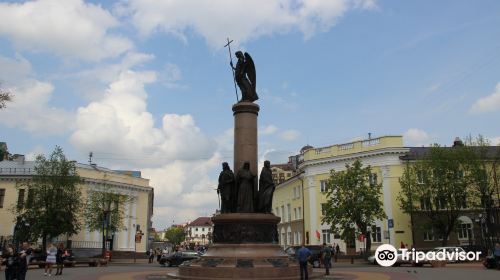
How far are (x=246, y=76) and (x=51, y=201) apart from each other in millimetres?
32087

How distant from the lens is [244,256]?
18.5 meters

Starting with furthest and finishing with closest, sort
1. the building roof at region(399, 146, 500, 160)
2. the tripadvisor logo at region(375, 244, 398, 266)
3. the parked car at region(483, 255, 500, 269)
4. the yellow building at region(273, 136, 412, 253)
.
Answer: the yellow building at region(273, 136, 412, 253), the building roof at region(399, 146, 500, 160), the tripadvisor logo at region(375, 244, 398, 266), the parked car at region(483, 255, 500, 269)

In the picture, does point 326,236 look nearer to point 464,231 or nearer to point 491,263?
point 464,231

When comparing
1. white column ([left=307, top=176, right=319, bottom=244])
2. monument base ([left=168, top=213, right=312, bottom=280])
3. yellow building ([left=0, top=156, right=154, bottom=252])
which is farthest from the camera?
yellow building ([left=0, top=156, right=154, bottom=252])

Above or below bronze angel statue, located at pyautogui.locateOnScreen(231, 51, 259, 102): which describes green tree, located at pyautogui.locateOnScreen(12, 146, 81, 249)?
below

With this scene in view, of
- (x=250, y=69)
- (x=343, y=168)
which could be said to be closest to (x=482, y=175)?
(x=343, y=168)

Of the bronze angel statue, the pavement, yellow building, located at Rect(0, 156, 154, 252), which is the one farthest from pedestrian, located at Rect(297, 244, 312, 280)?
yellow building, located at Rect(0, 156, 154, 252)

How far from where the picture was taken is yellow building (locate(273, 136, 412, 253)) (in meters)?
52.2

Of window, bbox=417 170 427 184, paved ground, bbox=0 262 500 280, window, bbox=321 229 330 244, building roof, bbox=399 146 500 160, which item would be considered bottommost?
paved ground, bbox=0 262 500 280

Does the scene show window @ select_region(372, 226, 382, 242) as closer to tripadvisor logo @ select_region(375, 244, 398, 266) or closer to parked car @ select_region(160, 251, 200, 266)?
tripadvisor logo @ select_region(375, 244, 398, 266)

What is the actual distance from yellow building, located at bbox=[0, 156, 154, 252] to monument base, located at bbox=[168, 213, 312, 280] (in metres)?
40.7

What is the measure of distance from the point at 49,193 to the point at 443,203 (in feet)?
128

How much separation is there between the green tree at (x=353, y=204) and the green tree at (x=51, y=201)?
2549 cm

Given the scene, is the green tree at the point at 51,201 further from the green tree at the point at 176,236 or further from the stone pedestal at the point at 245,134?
→ the green tree at the point at 176,236
